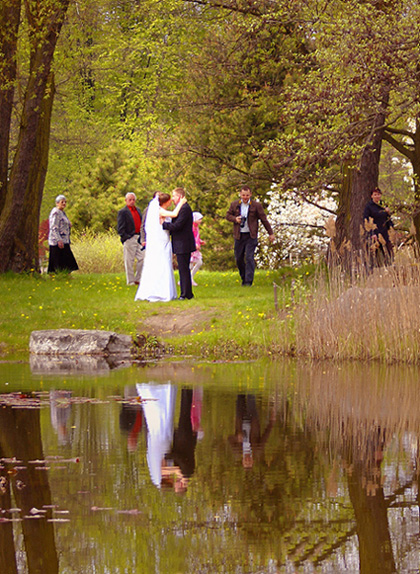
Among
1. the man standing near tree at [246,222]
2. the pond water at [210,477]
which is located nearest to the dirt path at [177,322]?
the man standing near tree at [246,222]

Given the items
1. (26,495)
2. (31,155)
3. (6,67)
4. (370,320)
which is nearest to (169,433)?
(26,495)

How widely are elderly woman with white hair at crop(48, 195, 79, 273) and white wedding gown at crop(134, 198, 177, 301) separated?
5099 mm

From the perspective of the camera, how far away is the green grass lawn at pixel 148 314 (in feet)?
54.3

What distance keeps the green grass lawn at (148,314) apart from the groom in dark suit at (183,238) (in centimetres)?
36

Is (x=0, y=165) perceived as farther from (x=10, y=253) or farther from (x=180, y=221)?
(x=180, y=221)

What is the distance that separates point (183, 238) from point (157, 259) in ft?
2.60

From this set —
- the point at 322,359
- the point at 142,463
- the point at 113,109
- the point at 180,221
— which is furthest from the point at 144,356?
the point at 113,109

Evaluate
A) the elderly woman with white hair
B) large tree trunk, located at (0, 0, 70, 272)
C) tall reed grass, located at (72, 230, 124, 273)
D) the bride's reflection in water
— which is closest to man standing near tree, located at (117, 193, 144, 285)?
the elderly woman with white hair

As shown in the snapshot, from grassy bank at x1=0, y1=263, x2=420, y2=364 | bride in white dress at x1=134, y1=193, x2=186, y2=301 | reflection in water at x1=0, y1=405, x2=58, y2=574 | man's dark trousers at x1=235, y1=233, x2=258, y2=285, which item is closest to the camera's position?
reflection in water at x1=0, y1=405, x2=58, y2=574

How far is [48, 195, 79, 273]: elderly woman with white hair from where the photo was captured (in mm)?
25391

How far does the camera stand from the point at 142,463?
24.7ft

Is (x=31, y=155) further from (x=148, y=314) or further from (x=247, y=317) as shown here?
(x=247, y=317)

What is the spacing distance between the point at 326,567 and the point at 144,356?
37.6 ft

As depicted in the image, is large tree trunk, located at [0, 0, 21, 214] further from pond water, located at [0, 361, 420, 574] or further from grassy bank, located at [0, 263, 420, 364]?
pond water, located at [0, 361, 420, 574]
